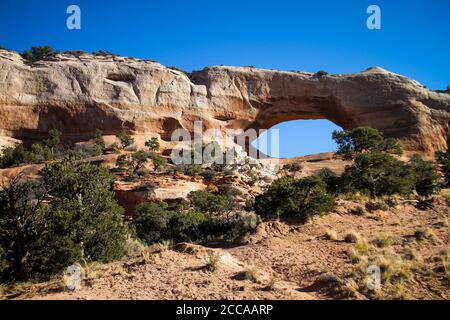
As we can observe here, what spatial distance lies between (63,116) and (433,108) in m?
42.8

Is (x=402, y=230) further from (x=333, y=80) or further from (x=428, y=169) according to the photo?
(x=333, y=80)

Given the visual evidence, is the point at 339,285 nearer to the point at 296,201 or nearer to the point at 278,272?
the point at 278,272

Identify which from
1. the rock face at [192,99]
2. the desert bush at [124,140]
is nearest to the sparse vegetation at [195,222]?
the desert bush at [124,140]

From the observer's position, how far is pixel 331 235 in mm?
11055

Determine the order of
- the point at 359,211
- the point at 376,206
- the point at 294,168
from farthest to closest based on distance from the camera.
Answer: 1. the point at 294,168
2. the point at 376,206
3. the point at 359,211

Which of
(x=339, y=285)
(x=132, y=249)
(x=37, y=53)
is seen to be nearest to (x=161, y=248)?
(x=132, y=249)

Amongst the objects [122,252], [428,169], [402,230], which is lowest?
[122,252]

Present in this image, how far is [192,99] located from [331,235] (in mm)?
35214

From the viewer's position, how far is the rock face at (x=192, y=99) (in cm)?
4097

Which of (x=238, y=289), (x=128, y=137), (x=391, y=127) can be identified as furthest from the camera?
(x=391, y=127)

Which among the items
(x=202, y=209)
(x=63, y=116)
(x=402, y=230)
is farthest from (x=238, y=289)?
(x=63, y=116)
